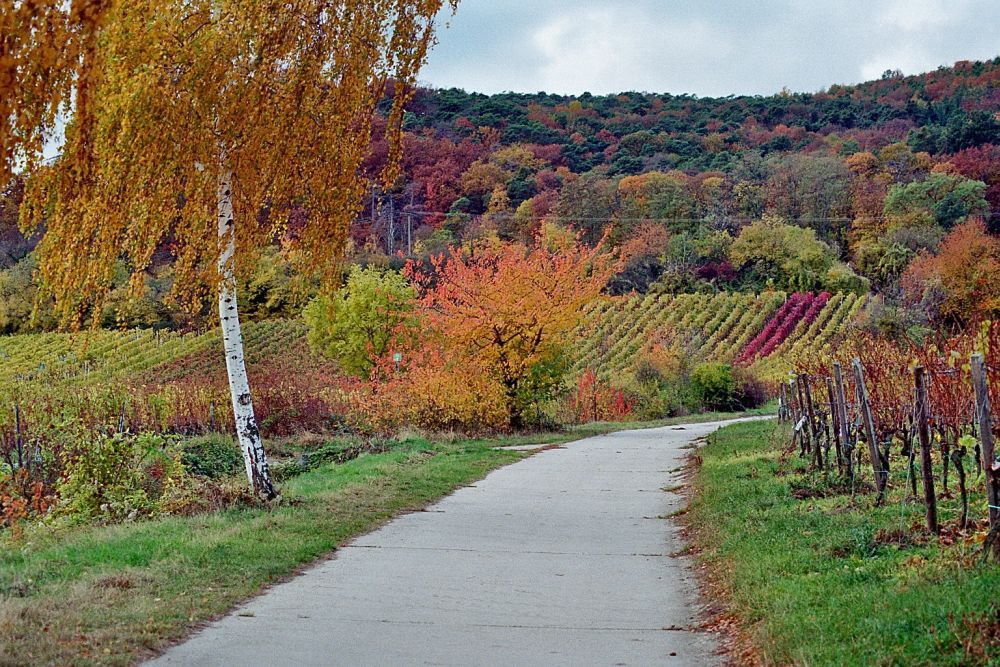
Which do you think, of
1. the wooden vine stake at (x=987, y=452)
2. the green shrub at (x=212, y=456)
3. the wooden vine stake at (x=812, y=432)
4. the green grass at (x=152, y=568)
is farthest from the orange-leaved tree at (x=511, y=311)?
the wooden vine stake at (x=987, y=452)

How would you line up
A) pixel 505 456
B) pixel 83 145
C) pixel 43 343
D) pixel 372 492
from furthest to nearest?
pixel 43 343
pixel 505 456
pixel 372 492
pixel 83 145

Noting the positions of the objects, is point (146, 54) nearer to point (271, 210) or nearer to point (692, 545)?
point (271, 210)

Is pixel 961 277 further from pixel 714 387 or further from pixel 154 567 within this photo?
pixel 154 567

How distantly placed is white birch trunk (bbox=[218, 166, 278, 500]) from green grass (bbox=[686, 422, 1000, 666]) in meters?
4.89

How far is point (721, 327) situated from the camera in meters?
61.3

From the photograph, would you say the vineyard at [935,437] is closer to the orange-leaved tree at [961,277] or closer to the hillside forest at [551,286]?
the hillside forest at [551,286]

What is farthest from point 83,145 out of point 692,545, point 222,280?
point 692,545

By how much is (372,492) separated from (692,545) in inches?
187

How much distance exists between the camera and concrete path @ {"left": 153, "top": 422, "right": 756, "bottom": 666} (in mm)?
5918

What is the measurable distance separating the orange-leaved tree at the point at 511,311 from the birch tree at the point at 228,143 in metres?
14.0

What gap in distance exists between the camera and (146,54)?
1002 centimetres

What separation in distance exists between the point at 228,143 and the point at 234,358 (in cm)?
237

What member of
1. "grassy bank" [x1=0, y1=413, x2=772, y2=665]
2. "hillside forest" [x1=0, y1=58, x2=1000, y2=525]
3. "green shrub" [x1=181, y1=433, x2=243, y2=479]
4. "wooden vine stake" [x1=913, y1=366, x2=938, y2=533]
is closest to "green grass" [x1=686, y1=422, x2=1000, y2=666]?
"wooden vine stake" [x1=913, y1=366, x2=938, y2=533]

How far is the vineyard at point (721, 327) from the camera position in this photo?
184 feet
